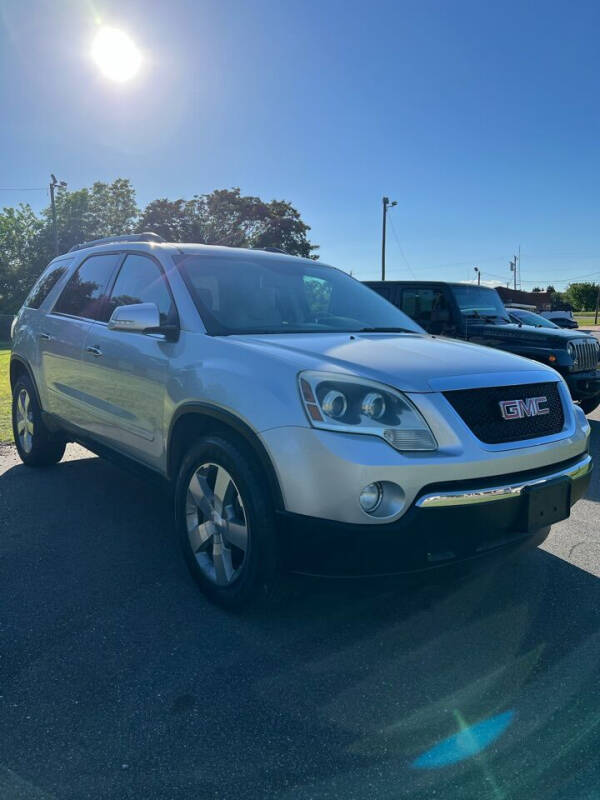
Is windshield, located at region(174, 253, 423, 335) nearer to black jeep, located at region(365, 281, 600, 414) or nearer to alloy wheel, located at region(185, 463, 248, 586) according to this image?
alloy wheel, located at region(185, 463, 248, 586)

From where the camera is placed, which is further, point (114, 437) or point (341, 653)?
point (114, 437)

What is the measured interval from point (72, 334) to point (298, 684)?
3176 millimetres

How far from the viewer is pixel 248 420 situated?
2.73m

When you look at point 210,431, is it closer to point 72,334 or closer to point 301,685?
point 301,685

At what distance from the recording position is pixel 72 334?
15.1 feet

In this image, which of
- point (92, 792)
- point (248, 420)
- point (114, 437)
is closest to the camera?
point (92, 792)

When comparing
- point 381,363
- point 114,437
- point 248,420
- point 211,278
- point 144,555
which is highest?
point 211,278

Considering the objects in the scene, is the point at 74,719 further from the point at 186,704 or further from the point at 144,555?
the point at 144,555

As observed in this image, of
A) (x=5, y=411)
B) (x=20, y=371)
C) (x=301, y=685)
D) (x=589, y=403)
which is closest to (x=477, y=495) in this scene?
(x=301, y=685)

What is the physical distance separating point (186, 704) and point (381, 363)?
62.3 inches

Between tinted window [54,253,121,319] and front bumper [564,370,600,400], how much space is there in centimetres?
583

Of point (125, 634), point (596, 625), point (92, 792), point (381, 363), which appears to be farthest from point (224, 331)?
point (596, 625)

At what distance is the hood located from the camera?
266cm

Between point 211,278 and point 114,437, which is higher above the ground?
point 211,278
